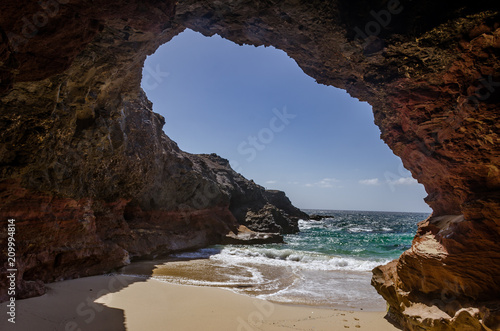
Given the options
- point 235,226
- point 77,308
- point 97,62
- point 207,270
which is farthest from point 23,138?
point 235,226

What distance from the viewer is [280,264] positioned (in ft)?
47.1

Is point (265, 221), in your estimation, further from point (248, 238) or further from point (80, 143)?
point (80, 143)

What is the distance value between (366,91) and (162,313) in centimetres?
722

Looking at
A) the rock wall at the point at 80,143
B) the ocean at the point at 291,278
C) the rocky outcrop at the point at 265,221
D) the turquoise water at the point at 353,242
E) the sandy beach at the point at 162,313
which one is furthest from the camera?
the rocky outcrop at the point at 265,221

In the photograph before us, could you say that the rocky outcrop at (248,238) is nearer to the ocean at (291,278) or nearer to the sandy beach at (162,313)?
the ocean at (291,278)

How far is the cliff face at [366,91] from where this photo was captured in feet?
11.2

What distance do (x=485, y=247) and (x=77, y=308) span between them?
8.10 metres

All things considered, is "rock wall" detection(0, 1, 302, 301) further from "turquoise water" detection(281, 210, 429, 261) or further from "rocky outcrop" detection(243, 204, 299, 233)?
"turquoise water" detection(281, 210, 429, 261)

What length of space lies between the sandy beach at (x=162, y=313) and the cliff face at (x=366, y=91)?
3.12ft

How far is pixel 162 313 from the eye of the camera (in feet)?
19.2

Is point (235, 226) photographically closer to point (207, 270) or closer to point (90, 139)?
point (207, 270)

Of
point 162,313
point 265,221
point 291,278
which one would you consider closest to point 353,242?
point 265,221

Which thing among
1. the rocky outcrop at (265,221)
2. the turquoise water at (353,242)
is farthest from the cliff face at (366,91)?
the rocky outcrop at (265,221)

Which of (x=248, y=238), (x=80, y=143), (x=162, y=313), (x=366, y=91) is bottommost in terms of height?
(x=248, y=238)
